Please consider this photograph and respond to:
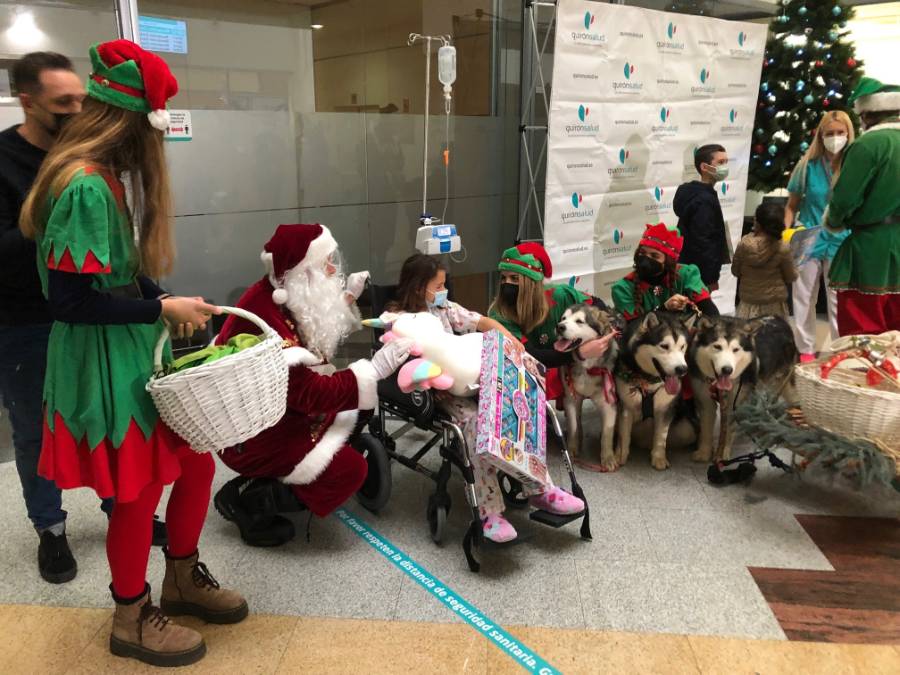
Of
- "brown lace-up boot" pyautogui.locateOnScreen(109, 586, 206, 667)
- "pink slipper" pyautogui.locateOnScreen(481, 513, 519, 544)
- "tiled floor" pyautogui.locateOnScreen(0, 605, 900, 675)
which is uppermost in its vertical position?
"pink slipper" pyautogui.locateOnScreen(481, 513, 519, 544)

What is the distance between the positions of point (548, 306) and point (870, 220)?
1618 mm

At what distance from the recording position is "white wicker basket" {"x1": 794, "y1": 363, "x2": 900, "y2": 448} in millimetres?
2494

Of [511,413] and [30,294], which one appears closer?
[30,294]

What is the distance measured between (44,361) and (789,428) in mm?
2707

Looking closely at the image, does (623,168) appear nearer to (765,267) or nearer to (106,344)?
(765,267)

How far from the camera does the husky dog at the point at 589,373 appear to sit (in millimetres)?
3059

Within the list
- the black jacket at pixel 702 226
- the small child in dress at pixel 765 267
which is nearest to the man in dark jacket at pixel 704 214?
the black jacket at pixel 702 226

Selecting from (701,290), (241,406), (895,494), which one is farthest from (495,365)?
(895,494)

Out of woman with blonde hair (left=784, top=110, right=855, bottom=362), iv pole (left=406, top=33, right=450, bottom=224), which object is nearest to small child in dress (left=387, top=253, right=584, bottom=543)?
iv pole (left=406, top=33, right=450, bottom=224)

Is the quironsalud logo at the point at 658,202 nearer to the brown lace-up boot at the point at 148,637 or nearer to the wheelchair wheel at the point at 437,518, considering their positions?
the wheelchair wheel at the point at 437,518

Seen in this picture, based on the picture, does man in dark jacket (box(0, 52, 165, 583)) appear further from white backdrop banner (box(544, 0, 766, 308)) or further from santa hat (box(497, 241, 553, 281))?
white backdrop banner (box(544, 0, 766, 308))

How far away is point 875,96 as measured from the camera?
10.7 ft

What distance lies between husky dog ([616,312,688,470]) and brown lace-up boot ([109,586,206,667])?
6.78 ft

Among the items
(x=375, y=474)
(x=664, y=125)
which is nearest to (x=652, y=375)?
→ (x=375, y=474)
